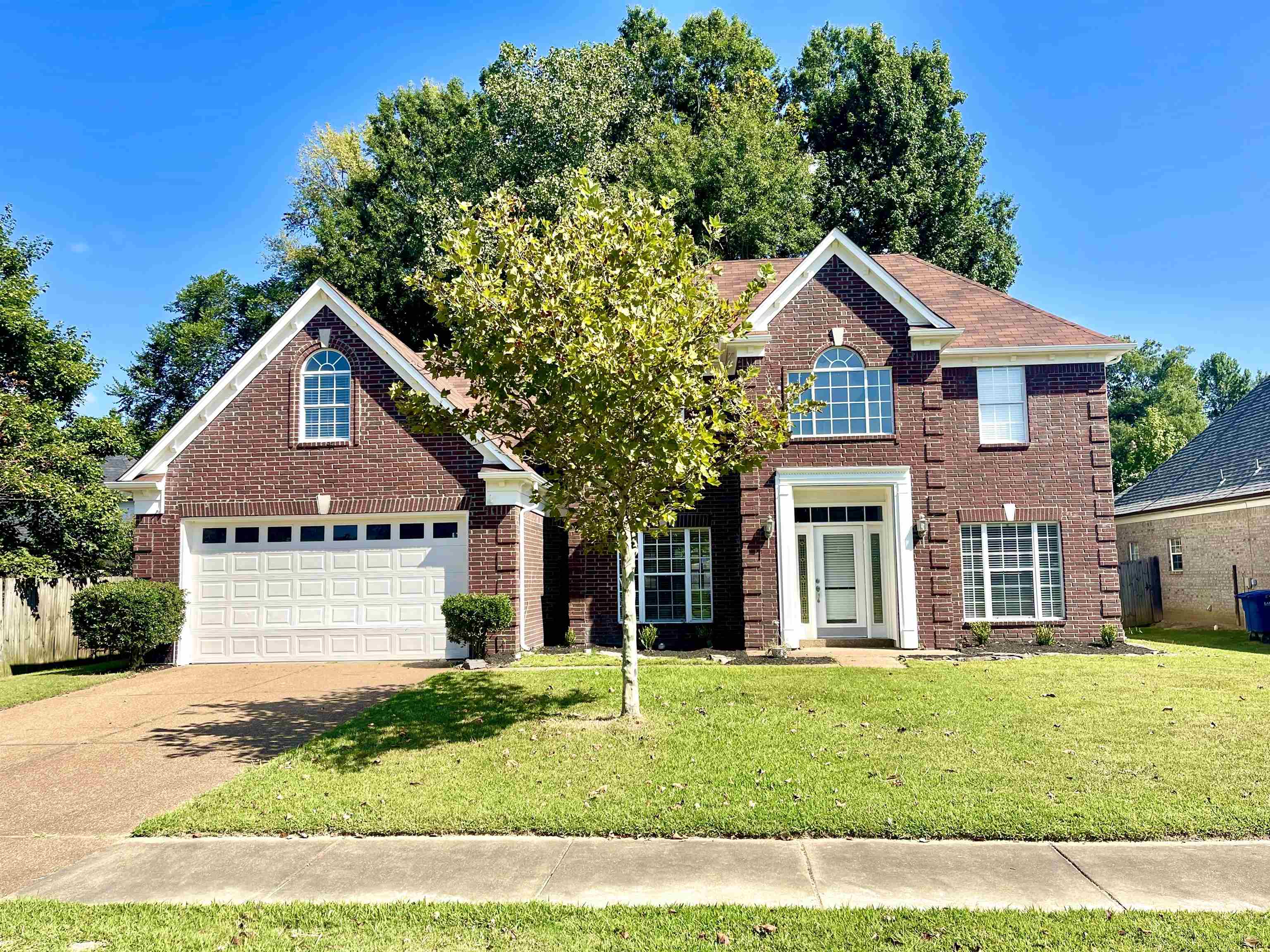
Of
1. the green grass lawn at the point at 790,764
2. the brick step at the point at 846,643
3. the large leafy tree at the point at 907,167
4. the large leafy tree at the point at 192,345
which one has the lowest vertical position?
the green grass lawn at the point at 790,764

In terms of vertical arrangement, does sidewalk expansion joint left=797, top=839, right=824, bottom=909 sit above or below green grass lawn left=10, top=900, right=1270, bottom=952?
below

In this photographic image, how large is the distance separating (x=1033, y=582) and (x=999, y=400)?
3.91 metres

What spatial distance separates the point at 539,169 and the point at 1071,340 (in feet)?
61.2

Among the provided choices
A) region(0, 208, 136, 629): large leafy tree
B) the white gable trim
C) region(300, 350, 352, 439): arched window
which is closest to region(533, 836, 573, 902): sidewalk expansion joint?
the white gable trim

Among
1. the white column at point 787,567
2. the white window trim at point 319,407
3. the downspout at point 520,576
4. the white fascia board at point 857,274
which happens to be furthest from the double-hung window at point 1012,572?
the white window trim at point 319,407

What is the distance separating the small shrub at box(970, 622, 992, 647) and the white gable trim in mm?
9434

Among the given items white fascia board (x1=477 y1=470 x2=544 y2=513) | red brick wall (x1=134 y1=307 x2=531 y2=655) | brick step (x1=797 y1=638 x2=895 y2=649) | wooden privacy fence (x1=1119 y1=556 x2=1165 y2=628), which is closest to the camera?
white fascia board (x1=477 y1=470 x2=544 y2=513)

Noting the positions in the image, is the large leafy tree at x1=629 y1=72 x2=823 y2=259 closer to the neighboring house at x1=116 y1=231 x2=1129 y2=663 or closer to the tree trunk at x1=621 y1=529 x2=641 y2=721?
the neighboring house at x1=116 y1=231 x2=1129 y2=663

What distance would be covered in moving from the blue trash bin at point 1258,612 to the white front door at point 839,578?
883 cm

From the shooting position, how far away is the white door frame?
16125 mm

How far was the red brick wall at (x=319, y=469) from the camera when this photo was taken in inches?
623

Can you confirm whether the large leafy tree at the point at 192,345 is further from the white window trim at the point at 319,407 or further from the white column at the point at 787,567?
the white column at the point at 787,567

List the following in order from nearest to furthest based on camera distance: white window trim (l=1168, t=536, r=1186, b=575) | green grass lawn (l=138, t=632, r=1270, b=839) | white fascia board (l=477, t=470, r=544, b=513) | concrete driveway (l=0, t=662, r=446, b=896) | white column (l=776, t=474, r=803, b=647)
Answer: green grass lawn (l=138, t=632, r=1270, b=839), concrete driveway (l=0, t=662, r=446, b=896), white fascia board (l=477, t=470, r=544, b=513), white column (l=776, t=474, r=803, b=647), white window trim (l=1168, t=536, r=1186, b=575)

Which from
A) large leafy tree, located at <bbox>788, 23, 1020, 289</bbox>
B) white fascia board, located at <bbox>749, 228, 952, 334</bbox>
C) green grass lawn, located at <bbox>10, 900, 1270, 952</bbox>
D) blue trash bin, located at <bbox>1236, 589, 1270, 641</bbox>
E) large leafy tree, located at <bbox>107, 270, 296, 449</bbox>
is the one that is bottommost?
green grass lawn, located at <bbox>10, 900, 1270, 952</bbox>
